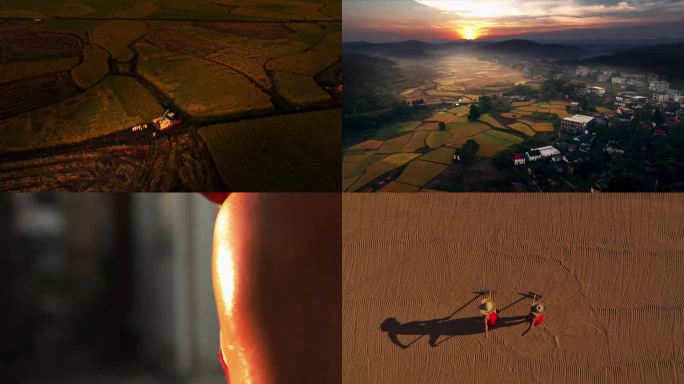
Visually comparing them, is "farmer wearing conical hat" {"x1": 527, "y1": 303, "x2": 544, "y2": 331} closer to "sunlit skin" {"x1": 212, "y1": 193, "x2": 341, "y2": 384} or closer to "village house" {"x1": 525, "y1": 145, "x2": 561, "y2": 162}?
"village house" {"x1": 525, "y1": 145, "x2": 561, "y2": 162}

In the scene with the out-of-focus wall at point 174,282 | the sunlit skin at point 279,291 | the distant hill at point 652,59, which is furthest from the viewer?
the distant hill at point 652,59

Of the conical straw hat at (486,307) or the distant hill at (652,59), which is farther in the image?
A: the distant hill at (652,59)

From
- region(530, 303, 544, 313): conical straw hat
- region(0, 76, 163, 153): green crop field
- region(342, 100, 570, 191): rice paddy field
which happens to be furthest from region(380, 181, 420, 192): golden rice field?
region(0, 76, 163, 153): green crop field

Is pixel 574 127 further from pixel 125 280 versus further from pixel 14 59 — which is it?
pixel 14 59

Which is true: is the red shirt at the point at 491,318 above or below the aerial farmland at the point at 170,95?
below

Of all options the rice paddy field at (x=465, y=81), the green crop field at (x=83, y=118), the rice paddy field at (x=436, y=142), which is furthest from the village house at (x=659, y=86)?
the green crop field at (x=83, y=118)

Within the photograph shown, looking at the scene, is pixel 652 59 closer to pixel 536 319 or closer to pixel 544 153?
pixel 544 153

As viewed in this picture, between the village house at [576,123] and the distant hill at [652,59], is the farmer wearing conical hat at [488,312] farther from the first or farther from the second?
the distant hill at [652,59]
